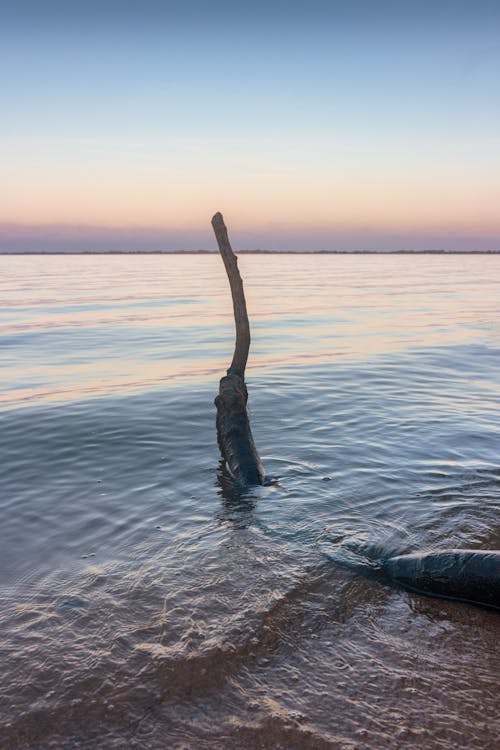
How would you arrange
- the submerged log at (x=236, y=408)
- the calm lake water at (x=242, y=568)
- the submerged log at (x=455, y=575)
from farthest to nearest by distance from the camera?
the submerged log at (x=236, y=408) → the submerged log at (x=455, y=575) → the calm lake water at (x=242, y=568)

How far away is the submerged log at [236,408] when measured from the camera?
31.1ft

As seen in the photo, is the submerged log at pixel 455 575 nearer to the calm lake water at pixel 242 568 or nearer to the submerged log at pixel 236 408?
the calm lake water at pixel 242 568

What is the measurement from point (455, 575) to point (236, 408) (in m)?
4.80

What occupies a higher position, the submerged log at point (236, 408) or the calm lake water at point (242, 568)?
the submerged log at point (236, 408)

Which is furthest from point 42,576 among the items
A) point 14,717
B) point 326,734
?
point 326,734

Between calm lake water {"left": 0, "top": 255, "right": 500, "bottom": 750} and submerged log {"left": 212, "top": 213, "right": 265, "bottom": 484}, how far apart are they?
448mm

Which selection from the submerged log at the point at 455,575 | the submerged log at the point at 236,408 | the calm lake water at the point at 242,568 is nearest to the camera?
the calm lake water at the point at 242,568

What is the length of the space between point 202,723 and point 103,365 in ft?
56.8

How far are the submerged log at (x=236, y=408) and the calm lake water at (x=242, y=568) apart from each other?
448 millimetres

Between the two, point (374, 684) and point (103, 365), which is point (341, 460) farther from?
point (103, 365)

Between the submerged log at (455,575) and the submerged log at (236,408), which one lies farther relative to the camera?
the submerged log at (236,408)

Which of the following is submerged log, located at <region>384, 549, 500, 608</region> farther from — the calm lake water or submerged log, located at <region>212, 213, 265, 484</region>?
submerged log, located at <region>212, 213, 265, 484</region>

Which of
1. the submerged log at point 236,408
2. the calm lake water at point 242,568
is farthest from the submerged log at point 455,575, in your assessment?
the submerged log at point 236,408

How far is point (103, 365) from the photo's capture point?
2067 cm
